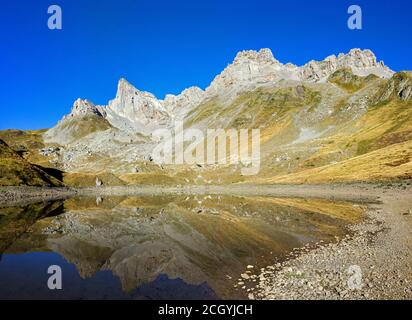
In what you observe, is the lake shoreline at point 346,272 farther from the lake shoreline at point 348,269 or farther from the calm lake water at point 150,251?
the calm lake water at point 150,251

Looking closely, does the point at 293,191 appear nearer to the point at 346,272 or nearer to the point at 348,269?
the point at 348,269

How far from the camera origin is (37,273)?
28.9 m

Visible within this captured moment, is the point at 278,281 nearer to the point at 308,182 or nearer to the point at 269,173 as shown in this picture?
the point at 308,182

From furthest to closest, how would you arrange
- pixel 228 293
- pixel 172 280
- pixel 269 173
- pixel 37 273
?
1. pixel 269 173
2. pixel 37 273
3. pixel 172 280
4. pixel 228 293

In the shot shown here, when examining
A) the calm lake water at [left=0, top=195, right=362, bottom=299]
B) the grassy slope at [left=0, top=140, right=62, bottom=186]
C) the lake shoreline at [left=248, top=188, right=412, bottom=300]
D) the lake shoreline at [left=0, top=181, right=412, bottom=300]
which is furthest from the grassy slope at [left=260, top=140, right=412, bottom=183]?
the grassy slope at [left=0, top=140, right=62, bottom=186]

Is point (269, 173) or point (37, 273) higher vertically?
point (269, 173)

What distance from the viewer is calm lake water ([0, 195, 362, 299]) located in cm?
2434

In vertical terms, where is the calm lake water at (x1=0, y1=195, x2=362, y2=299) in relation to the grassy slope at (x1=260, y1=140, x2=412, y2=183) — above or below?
below

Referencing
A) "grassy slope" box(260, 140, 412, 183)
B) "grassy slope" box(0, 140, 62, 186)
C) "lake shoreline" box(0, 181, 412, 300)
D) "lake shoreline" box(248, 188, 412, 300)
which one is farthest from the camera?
"grassy slope" box(260, 140, 412, 183)

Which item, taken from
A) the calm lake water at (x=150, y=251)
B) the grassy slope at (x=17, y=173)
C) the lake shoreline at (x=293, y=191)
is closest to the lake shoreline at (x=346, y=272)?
the calm lake water at (x=150, y=251)

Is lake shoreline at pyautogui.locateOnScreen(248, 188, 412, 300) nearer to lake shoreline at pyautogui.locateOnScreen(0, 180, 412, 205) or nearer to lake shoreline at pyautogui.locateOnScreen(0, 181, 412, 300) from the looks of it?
lake shoreline at pyautogui.locateOnScreen(0, 181, 412, 300)

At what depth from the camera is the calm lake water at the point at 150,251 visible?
2434 cm
